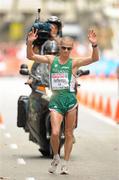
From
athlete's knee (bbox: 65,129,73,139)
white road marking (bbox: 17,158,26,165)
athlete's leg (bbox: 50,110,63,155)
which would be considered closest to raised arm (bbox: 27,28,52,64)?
athlete's leg (bbox: 50,110,63,155)

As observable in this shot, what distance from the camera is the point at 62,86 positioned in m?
13.3

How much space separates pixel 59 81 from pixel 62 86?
9 cm

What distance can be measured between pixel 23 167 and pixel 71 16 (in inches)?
3378

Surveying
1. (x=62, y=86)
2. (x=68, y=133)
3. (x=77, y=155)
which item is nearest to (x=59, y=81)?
(x=62, y=86)

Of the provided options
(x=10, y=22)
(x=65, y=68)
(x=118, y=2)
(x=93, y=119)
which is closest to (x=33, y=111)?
(x=65, y=68)

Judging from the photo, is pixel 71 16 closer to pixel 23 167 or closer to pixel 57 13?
pixel 57 13

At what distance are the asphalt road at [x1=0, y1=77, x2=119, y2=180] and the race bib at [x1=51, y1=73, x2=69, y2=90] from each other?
1192 millimetres

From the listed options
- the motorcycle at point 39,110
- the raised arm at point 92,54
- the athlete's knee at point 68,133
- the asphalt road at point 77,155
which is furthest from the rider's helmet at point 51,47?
the athlete's knee at point 68,133

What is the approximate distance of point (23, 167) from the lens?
14.0 meters

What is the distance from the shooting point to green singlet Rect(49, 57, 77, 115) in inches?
523

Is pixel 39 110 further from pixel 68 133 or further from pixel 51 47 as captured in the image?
pixel 68 133

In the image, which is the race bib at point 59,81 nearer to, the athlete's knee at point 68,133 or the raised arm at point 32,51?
the raised arm at point 32,51

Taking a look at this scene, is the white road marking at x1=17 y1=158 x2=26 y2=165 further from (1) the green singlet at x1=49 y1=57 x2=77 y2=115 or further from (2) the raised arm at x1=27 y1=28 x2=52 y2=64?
(2) the raised arm at x1=27 y1=28 x2=52 y2=64

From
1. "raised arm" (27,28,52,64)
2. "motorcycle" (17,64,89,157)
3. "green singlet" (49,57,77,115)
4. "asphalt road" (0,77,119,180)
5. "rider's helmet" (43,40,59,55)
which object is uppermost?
"raised arm" (27,28,52,64)
